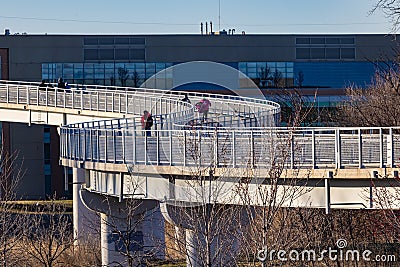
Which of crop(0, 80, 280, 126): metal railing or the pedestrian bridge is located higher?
crop(0, 80, 280, 126): metal railing

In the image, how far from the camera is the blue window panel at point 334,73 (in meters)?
78.6

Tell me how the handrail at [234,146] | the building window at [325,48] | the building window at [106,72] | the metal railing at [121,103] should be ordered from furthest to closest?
the building window at [325,48] → the building window at [106,72] → the metal railing at [121,103] → the handrail at [234,146]

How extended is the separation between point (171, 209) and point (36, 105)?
81.3 feet

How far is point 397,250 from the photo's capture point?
2636 centimetres

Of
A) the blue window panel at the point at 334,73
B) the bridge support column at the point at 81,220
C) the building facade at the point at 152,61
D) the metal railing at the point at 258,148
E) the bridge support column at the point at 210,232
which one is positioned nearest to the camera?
the bridge support column at the point at 210,232

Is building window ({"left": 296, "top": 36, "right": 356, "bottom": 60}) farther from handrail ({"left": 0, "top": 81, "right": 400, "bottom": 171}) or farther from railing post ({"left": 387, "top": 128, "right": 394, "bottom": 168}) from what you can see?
railing post ({"left": 387, "top": 128, "right": 394, "bottom": 168})

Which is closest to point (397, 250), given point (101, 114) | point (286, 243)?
point (286, 243)

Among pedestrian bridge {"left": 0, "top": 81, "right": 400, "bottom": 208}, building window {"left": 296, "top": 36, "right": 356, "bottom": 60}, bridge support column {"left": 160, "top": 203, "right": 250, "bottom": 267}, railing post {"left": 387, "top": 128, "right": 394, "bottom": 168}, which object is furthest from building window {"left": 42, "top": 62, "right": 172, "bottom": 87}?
railing post {"left": 387, "top": 128, "right": 394, "bottom": 168}

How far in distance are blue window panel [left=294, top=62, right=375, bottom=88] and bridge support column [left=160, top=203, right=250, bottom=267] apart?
51.4 metres

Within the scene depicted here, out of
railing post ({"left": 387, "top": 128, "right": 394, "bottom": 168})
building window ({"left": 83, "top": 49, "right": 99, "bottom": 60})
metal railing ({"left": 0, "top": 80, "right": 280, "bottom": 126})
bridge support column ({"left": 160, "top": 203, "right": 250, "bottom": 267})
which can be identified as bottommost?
bridge support column ({"left": 160, "top": 203, "right": 250, "bottom": 267})

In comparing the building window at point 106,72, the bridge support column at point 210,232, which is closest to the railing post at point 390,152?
the bridge support column at point 210,232

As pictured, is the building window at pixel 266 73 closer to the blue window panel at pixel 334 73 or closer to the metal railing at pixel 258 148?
the blue window panel at pixel 334 73

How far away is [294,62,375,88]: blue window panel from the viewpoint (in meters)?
78.6

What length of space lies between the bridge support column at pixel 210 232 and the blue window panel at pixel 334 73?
51357 millimetres
